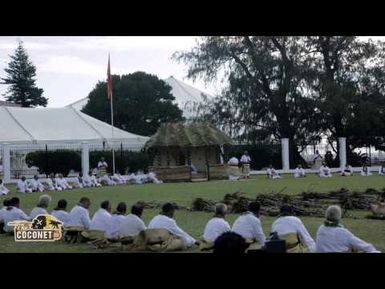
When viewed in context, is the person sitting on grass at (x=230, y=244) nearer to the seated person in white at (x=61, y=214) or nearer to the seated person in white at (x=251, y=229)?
the seated person in white at (x=251, y=229)

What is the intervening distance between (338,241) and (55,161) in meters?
14.7

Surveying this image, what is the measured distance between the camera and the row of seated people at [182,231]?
538 cm

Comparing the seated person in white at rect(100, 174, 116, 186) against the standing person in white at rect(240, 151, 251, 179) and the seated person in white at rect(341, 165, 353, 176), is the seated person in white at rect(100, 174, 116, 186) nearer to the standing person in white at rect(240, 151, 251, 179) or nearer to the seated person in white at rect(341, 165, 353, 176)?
the standing person in white at rect(240, 151, 251, 179)

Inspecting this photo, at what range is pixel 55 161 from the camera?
18922 millimetres

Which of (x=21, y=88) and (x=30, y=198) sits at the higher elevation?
(x=21, y=88)

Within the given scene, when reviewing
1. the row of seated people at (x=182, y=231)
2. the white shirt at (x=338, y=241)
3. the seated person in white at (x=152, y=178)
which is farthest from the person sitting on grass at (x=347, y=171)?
the white shirt at (x=338, y=241)

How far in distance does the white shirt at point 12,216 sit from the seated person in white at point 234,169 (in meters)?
11.2

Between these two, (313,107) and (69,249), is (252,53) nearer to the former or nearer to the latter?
(313,107)

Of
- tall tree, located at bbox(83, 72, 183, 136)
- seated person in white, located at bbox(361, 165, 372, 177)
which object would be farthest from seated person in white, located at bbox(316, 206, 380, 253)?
tall tree, located at bbox(83, 72, 183, 136)

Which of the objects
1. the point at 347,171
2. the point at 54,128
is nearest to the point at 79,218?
the point at 54,128

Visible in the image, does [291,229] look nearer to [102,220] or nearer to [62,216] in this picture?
[102,220]
